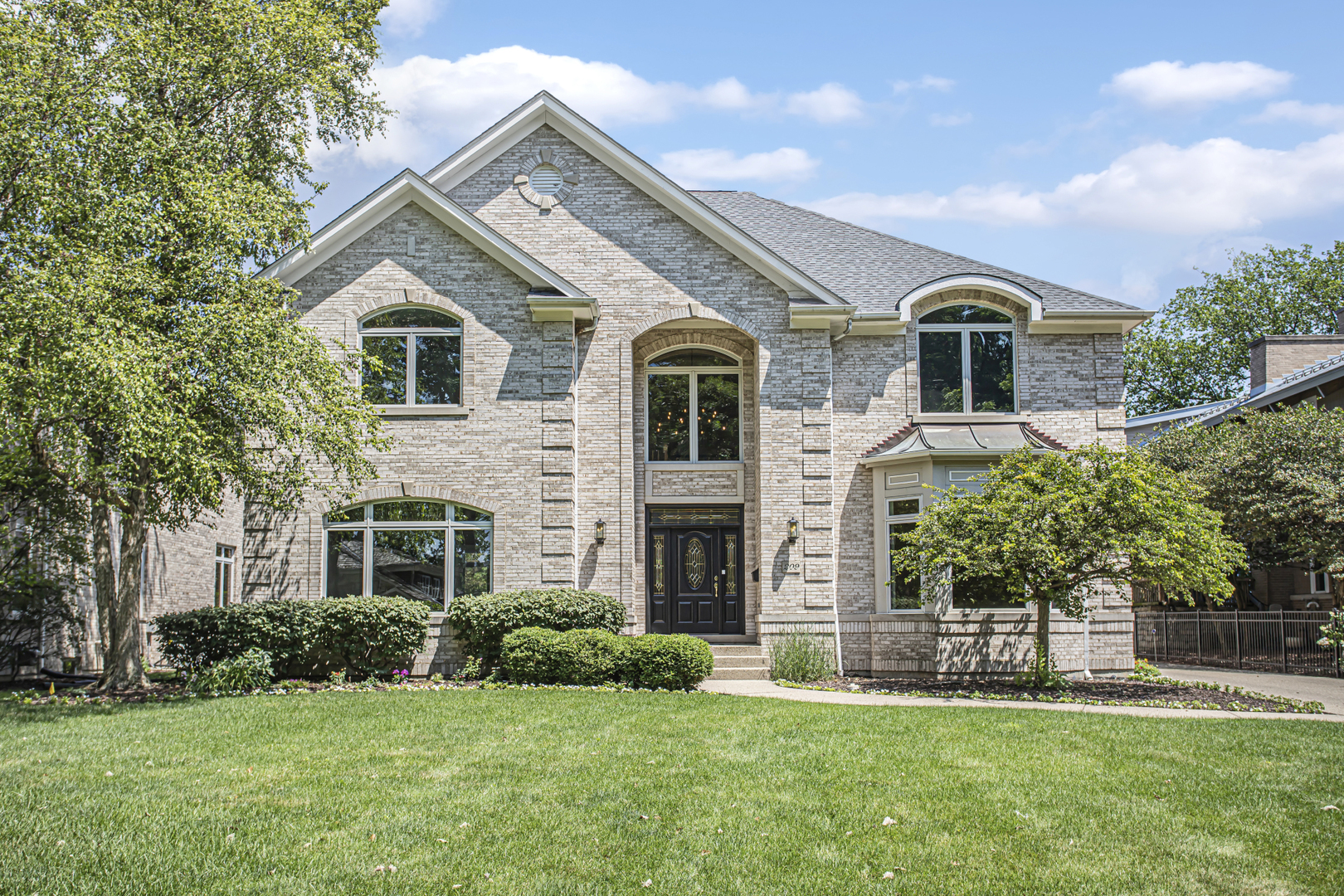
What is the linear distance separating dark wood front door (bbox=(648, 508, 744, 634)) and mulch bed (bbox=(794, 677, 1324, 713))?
9.40ft

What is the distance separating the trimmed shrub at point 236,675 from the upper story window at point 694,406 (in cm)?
751

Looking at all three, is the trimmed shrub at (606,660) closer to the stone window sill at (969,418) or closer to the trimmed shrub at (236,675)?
the trimmed shrub at (236,675)

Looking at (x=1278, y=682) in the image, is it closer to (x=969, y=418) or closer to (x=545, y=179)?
(x=969, y=418)

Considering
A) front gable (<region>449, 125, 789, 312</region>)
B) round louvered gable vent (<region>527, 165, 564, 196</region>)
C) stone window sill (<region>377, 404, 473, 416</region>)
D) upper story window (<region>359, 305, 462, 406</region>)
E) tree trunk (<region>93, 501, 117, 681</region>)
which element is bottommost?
tree trunk (<region>93, 501, 117, 681</region>)

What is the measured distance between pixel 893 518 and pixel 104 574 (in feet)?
40.4

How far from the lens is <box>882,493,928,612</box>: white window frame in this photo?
670 inches

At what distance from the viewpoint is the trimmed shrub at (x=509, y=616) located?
1490 centimetres

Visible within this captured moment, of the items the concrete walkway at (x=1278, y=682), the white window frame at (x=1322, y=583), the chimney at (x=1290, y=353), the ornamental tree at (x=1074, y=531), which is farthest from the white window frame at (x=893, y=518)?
the chimney at (x=1290, y=353)

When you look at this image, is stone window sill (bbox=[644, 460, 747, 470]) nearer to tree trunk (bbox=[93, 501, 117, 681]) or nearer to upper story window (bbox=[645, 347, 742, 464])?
upper story window (bbox=[645, 347, 742, 464])

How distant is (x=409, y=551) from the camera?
16.2m

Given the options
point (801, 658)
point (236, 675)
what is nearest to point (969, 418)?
point (801, 658)

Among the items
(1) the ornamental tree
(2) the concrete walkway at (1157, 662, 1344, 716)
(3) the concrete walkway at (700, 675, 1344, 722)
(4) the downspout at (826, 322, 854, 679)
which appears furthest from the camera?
(4) the downspout at (826, 322, 854, 679)

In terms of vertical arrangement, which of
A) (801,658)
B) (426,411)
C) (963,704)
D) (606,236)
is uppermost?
(606,236)

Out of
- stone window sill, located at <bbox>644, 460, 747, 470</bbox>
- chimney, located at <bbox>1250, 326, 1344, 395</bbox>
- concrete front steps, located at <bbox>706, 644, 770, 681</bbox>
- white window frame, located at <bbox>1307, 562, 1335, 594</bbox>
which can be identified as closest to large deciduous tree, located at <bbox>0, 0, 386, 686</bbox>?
stone window sill, located at <bbox>644, 460, 747, 470</bbox>
